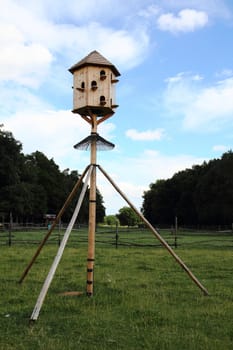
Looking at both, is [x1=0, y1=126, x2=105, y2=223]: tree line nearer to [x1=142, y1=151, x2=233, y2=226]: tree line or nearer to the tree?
[x1=142, y1=151, x2=233, y2=226]: tree line

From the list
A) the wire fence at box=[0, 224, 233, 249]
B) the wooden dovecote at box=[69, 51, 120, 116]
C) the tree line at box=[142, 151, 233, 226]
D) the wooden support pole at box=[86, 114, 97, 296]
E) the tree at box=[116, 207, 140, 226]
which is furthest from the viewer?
the tree at box=[116, 207, 140, 226]

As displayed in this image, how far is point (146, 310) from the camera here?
25.3ft

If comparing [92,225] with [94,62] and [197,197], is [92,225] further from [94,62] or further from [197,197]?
[197,197]

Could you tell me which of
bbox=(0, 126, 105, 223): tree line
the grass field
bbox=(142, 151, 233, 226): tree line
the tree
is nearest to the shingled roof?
the grass field

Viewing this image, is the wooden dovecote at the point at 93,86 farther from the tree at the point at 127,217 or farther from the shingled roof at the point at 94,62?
the tree at the point at 127,217

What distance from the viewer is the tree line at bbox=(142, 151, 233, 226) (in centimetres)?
6750

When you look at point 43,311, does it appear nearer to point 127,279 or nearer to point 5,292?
point 5,292

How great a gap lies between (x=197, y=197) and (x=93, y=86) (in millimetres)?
65285

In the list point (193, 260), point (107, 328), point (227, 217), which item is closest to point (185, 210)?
point (227, 217)

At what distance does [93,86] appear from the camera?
9.83 meters

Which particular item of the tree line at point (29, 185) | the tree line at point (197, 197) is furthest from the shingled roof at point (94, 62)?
the tree line at point (197, 197)

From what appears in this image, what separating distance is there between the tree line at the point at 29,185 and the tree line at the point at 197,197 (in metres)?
15.4

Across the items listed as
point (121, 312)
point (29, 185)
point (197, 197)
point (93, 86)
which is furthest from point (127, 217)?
point (121, 312)

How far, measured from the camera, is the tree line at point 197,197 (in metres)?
67.5
